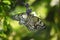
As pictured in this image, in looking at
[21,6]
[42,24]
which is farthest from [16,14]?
[42,24]

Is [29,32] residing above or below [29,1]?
below

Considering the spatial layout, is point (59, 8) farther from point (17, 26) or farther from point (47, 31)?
point (17, 26)

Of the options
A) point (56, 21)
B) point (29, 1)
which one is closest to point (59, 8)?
point (56, 21)

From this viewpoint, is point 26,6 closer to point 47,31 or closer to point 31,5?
Result: point 31,5
